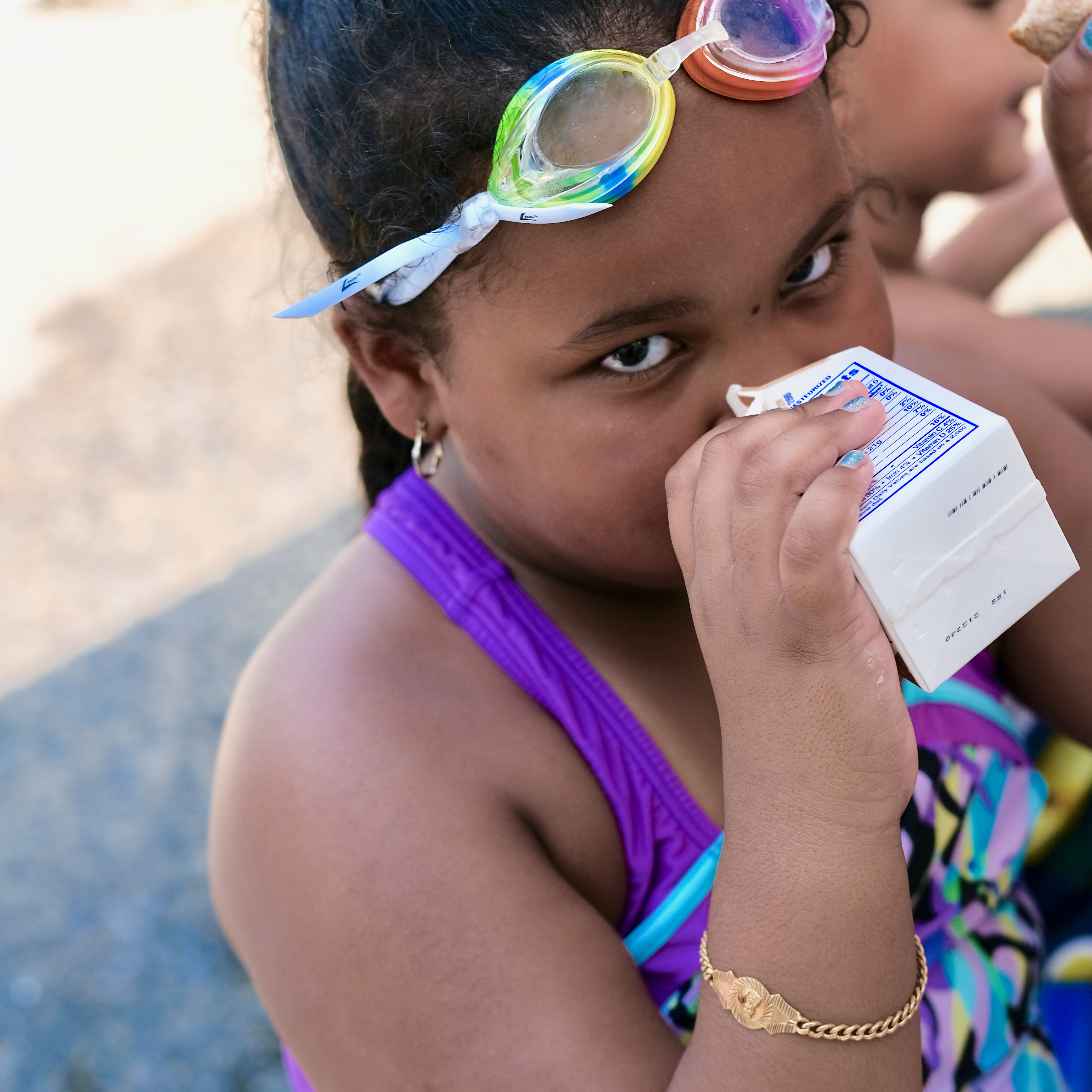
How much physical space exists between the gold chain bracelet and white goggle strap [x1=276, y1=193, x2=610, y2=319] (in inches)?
31.6

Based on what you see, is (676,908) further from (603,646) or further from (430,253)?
(430,253)

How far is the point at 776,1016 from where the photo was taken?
1115 millimetres

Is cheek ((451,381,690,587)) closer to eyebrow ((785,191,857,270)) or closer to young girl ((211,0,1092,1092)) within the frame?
young girl ((211,0,1092,1092))

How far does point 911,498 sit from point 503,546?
77cm

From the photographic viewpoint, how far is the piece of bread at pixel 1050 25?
1.48 meters

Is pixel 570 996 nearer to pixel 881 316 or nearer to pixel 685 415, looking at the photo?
pixel 685 415

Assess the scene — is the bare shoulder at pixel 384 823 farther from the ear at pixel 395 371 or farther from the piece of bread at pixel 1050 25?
the piece of bread at pixel 1050 25

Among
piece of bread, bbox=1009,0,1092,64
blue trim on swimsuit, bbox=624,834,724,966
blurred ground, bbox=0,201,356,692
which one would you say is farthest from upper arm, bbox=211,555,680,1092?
blurred ground, bbox=0,201,356,692

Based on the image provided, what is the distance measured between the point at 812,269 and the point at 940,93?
3.65ft

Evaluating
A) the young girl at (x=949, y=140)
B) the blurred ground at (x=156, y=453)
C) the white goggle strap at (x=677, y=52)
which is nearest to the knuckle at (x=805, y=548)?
the white goggle strap at (x=677, y=52)

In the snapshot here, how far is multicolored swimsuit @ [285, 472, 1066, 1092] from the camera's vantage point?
4.88ft

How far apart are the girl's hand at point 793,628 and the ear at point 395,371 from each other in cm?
43

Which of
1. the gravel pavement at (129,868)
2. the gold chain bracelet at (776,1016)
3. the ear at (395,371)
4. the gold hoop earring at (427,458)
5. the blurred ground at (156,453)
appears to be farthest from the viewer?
the blurred ground at (156,453)

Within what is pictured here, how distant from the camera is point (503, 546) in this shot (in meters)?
1.63
